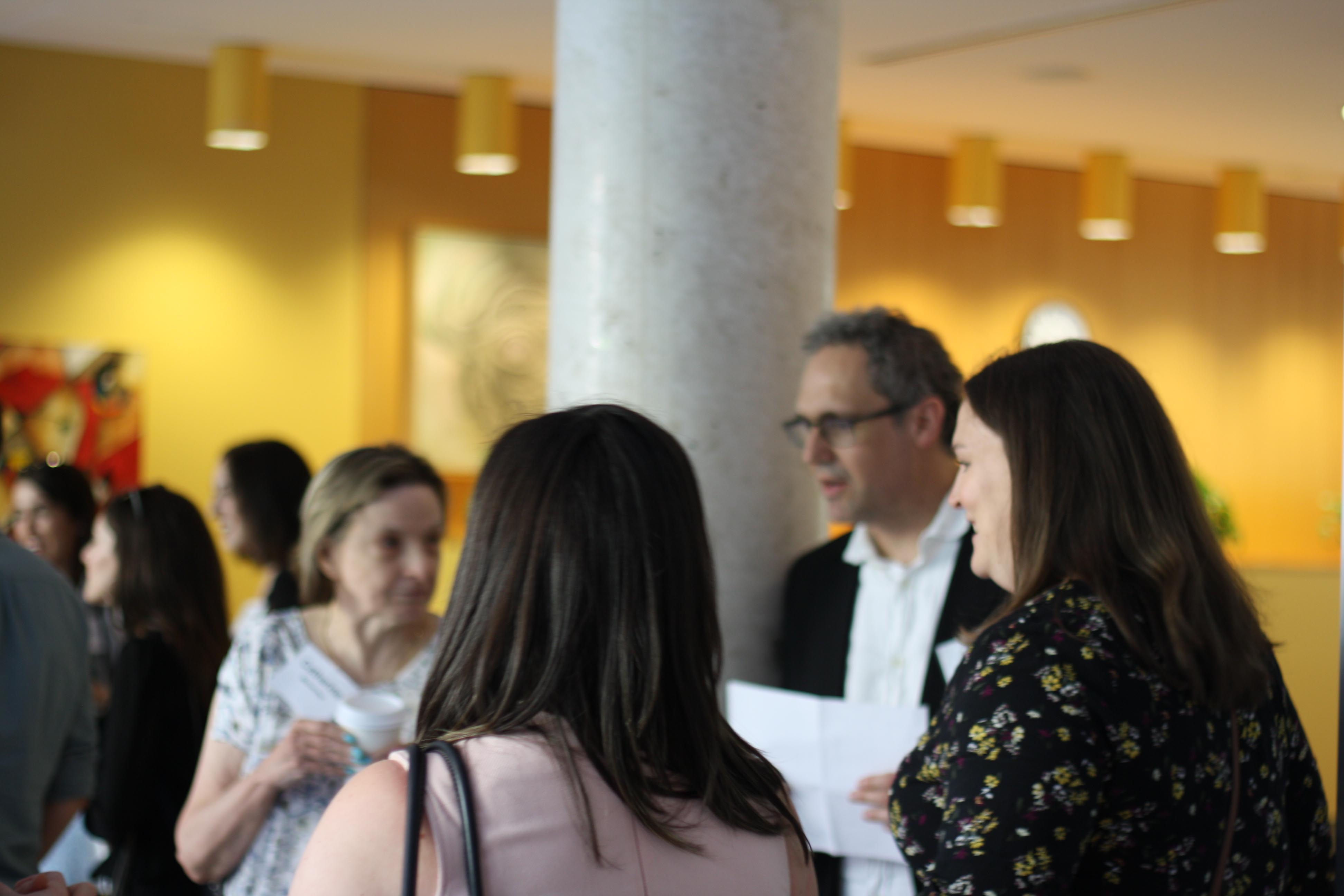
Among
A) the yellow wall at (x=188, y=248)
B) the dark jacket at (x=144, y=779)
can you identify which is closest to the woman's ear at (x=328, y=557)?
the dark jacket at (x=144, y=779)

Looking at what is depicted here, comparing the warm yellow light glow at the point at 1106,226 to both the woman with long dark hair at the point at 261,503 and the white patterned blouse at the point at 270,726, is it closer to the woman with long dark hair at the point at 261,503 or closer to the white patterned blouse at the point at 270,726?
the woman with long dark hair at the point at 261,503

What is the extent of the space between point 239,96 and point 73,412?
1727 millimetres

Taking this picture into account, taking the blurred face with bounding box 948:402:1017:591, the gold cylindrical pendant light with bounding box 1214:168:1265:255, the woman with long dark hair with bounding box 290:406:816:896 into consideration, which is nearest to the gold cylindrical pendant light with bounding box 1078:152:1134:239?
the gold cylindrical pendant light with bounding box 1214:168:1265:255

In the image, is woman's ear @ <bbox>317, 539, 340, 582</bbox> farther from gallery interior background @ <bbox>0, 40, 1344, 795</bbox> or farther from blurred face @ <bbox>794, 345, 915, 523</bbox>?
gallery interior background @ <bbox>0, 40, 1344, 795</bbox>

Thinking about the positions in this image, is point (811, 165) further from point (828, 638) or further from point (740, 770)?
point (740, 770)

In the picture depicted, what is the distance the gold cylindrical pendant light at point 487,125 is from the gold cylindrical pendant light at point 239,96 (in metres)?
0.95

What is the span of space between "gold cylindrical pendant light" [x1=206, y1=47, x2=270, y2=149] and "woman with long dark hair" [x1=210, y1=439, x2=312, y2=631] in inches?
112

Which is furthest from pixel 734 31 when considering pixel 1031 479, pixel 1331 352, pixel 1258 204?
pixel 1331 352

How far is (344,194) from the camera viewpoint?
7.16 metres

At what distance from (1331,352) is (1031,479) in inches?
387

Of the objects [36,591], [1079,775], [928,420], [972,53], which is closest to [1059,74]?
[972,53]

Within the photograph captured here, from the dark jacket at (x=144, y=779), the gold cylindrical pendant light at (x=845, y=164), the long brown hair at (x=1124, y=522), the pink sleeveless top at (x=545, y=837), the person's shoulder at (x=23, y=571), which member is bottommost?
the dark jacket at (x=144, y=779)

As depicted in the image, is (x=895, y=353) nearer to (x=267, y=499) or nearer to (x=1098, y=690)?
(x=1098, y=690)

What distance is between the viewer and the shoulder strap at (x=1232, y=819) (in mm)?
1515
